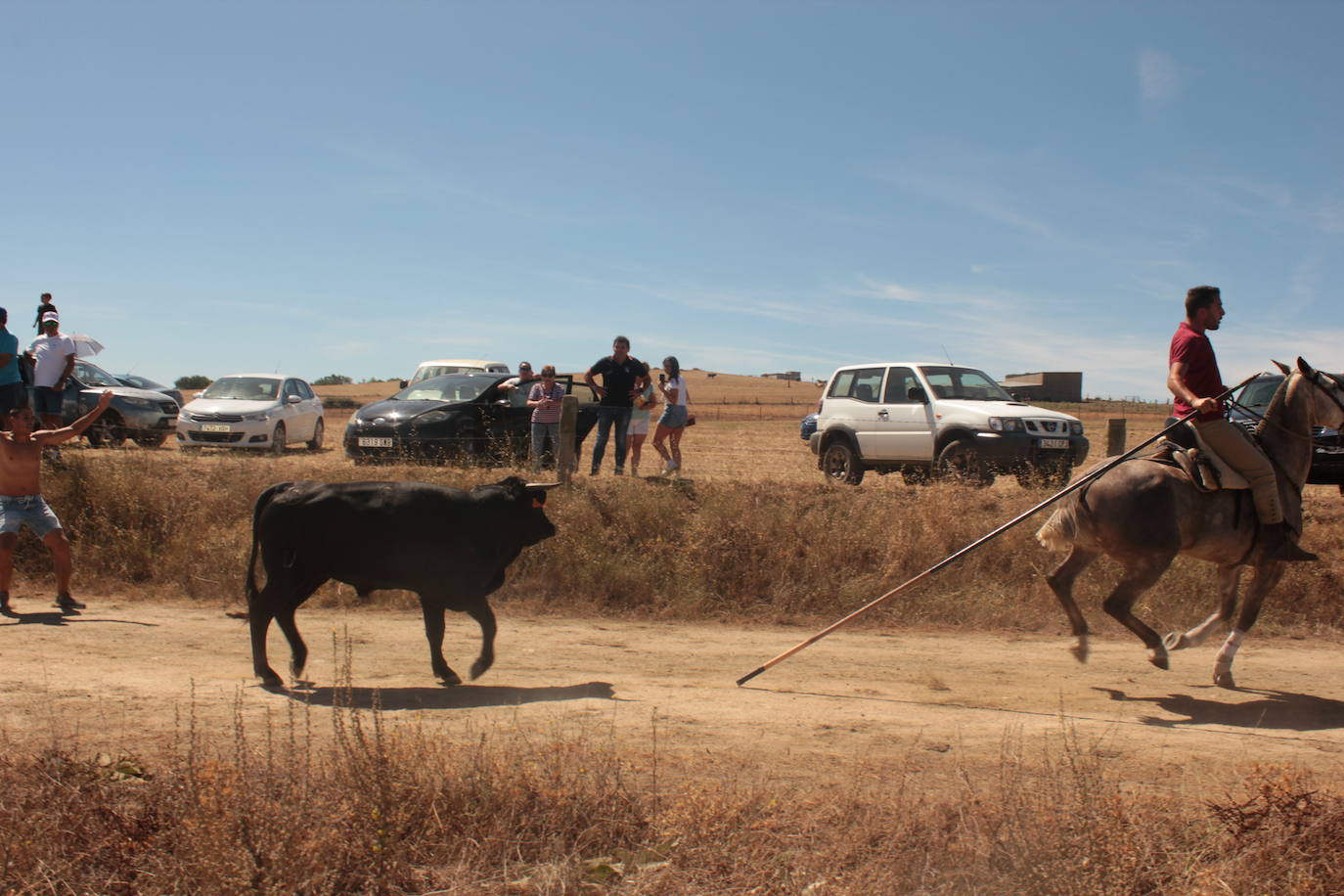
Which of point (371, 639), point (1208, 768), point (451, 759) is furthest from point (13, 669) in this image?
point (1208, 768)

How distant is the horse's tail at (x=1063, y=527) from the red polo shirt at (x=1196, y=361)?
1071mm

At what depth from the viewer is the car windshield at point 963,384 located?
1587 cm

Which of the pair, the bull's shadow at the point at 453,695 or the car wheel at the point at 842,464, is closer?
the bull's shadow at the point at 453,695

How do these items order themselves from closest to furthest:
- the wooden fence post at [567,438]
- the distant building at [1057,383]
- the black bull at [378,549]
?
the black bull at [378,549], the wooden fence post at [567,438], the distant building at [1057,383]

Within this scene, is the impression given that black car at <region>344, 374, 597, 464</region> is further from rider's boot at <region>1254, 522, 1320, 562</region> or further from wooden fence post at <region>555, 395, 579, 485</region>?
rider's boot at <region>1254, 522, 1320, 562</region>

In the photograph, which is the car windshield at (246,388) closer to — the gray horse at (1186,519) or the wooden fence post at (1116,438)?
the wooden fence post at (1116,438)

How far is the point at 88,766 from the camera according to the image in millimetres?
5242

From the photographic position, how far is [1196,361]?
786 cm

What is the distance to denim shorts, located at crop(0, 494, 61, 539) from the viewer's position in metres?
9.73

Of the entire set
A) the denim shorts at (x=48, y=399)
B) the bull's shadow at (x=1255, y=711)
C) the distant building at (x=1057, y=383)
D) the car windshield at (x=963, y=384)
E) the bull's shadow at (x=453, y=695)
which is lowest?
the bull's shadow at (x=453, y=695)

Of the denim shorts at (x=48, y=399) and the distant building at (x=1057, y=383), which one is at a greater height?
the distant building at (x=1057, y=383)

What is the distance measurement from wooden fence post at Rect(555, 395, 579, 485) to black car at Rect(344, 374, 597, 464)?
2591 millimetres

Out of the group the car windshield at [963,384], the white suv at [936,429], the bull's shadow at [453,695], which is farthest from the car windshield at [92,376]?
the bull's shadow at [453,695]

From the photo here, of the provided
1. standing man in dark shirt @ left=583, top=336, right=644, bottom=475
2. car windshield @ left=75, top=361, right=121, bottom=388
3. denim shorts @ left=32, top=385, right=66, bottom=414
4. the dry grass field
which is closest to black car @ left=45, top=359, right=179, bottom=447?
car windshield @ left=75, top=361, right=121, bottom=388
